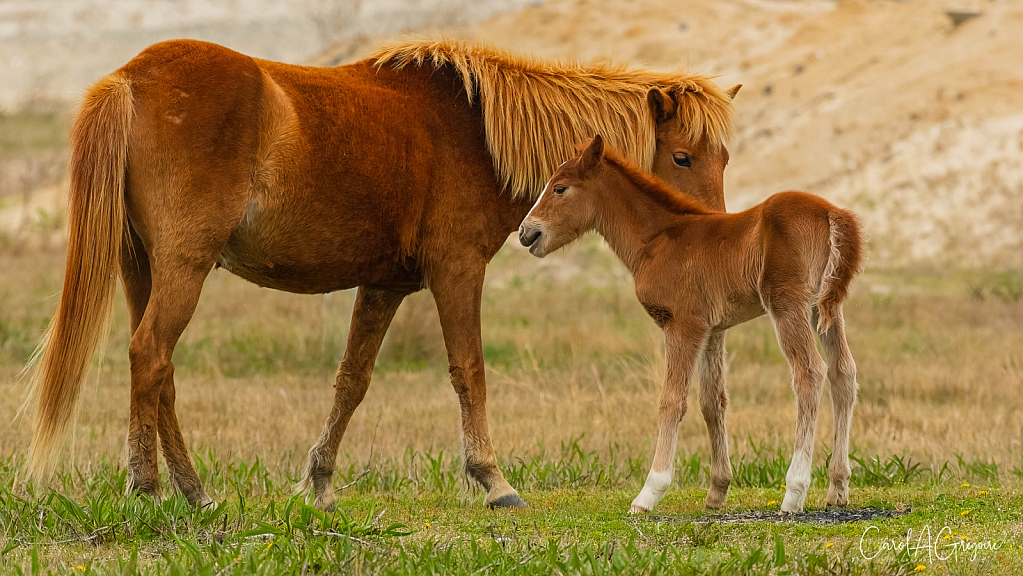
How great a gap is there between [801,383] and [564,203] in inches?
60.6

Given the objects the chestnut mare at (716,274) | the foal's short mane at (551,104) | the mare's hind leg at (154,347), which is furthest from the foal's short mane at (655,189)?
the mare's hind leg at (154,347)

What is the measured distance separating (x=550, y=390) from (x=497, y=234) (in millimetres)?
4237

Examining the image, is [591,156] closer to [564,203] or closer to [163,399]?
[564,203]

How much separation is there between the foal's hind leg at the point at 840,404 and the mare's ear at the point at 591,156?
1446 mm

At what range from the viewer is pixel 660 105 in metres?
5.89

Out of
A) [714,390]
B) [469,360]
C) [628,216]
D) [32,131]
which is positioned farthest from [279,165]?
[32,131]

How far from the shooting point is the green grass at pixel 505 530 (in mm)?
3643

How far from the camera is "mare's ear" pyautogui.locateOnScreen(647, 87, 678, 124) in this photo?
229 inches

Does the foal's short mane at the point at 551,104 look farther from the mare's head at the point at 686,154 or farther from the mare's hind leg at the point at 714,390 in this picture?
the mare's hind leg at the point at 714,390

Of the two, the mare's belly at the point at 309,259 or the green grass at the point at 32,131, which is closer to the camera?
the mare's belly at the point at 309,259

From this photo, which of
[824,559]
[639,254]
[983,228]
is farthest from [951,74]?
[824,559]

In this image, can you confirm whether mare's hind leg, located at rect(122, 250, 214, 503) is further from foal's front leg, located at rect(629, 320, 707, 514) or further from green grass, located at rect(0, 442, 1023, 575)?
foal's front leg, located at rect(629, 320, 707, 514)

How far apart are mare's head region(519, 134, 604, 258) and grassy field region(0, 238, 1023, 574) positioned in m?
1.38

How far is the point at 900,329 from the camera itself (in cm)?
1320
